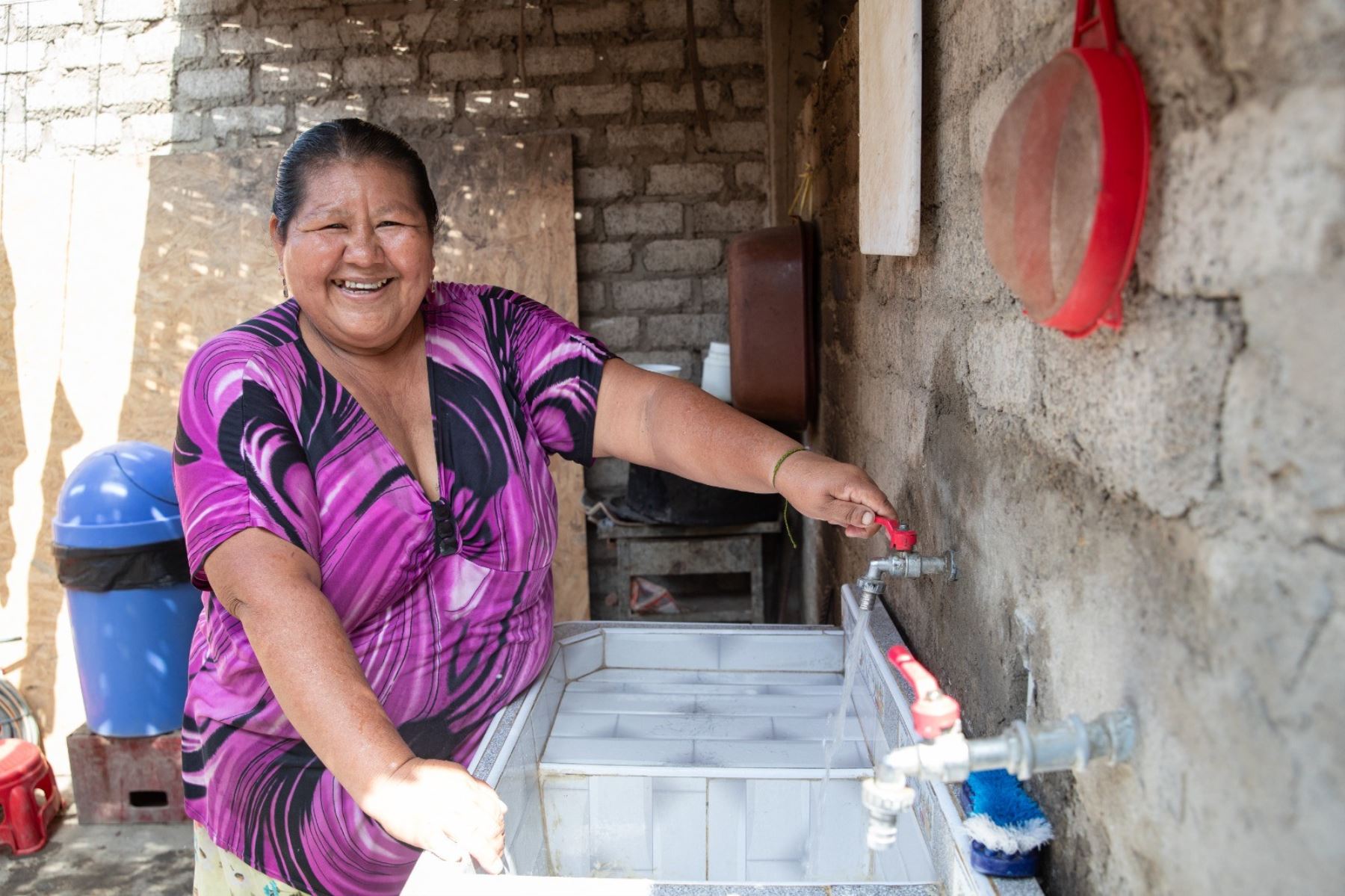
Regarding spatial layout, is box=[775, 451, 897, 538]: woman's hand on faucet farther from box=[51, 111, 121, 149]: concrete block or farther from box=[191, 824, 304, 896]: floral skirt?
box=[51, 111, 121, 149]: concrete block

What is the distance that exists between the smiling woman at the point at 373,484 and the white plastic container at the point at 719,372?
210cm

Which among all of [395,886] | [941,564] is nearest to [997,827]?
[941,564]

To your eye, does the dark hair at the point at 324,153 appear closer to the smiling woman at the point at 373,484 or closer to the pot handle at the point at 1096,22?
the smiling woman at the point at 373,484

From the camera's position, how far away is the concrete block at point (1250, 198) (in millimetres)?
620

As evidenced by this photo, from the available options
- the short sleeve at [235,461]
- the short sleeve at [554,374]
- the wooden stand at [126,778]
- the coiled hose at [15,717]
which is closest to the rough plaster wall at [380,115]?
the coiled hose at [15,717]

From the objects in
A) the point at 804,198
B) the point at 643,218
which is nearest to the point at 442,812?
the point at 804,198

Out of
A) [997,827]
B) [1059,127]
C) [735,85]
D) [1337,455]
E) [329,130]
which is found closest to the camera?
[1337,455]

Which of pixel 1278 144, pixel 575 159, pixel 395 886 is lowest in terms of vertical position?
pixel 395 886

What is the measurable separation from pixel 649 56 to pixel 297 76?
5.19ft

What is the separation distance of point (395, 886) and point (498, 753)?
0.44m

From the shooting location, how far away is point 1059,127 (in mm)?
911

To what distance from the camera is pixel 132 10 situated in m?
4.47

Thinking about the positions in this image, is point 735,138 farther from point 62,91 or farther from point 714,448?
point 62,91

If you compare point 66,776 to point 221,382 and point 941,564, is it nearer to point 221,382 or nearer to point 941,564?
point 221,382
